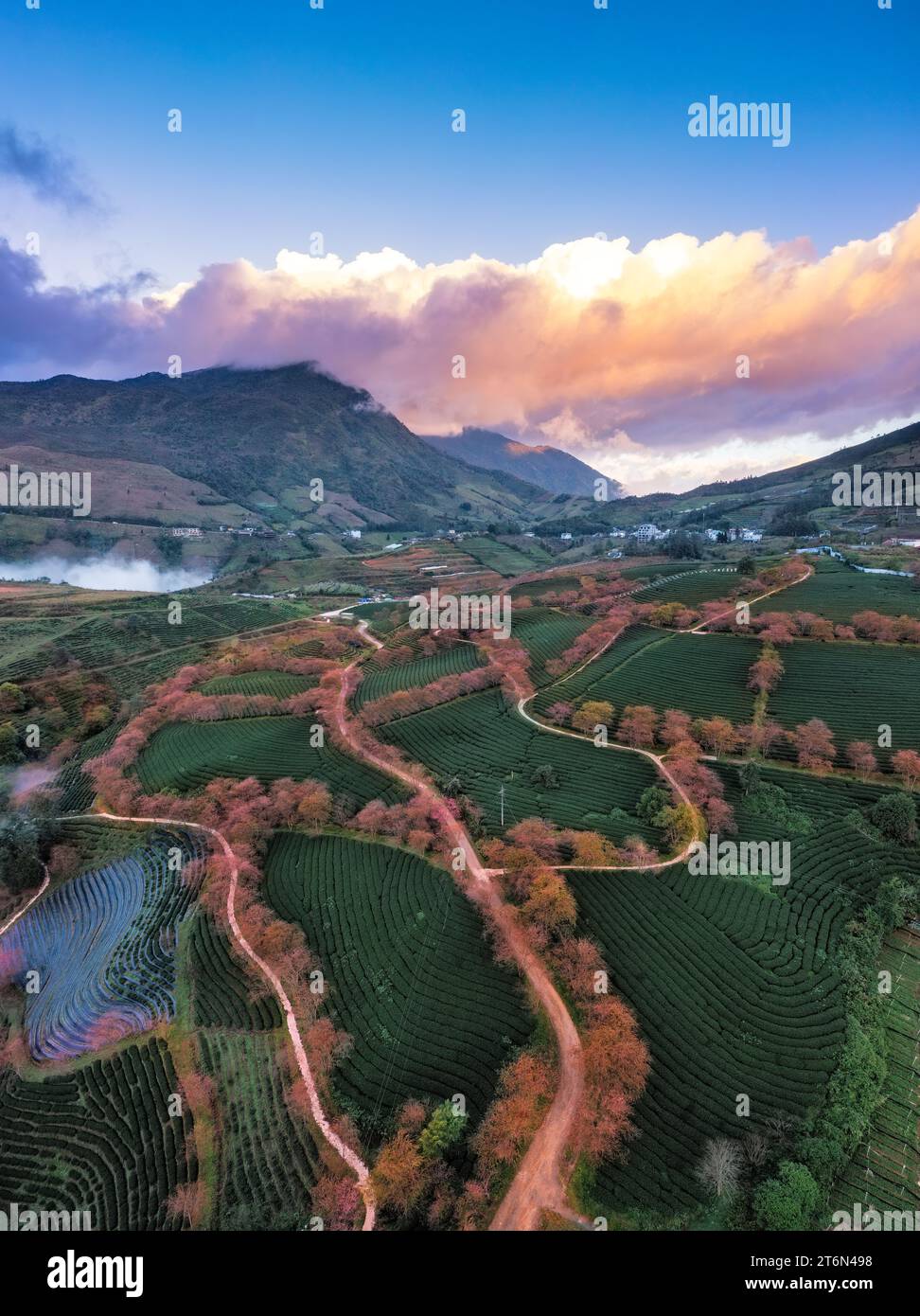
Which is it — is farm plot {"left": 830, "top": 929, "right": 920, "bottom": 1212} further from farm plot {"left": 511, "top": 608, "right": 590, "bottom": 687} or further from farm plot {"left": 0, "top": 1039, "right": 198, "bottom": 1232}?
farm plot {"left": 511, "top": 608, "right": 590, "bottom": 687}

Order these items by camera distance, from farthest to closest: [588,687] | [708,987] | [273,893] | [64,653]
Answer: [64,653] → [588,687] → [273,893] → [708,987]

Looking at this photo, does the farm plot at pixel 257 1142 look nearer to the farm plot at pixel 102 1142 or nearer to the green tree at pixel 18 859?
the farm plot at pixel 102 1142

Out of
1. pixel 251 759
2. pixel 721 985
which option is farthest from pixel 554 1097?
pixel 251 759

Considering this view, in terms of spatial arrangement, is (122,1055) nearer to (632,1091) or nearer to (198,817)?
(198,817)

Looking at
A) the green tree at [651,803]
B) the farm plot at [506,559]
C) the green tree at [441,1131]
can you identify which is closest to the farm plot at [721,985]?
the green tree at [651,803]

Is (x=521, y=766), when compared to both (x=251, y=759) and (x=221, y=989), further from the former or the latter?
(x=221, y=989)
